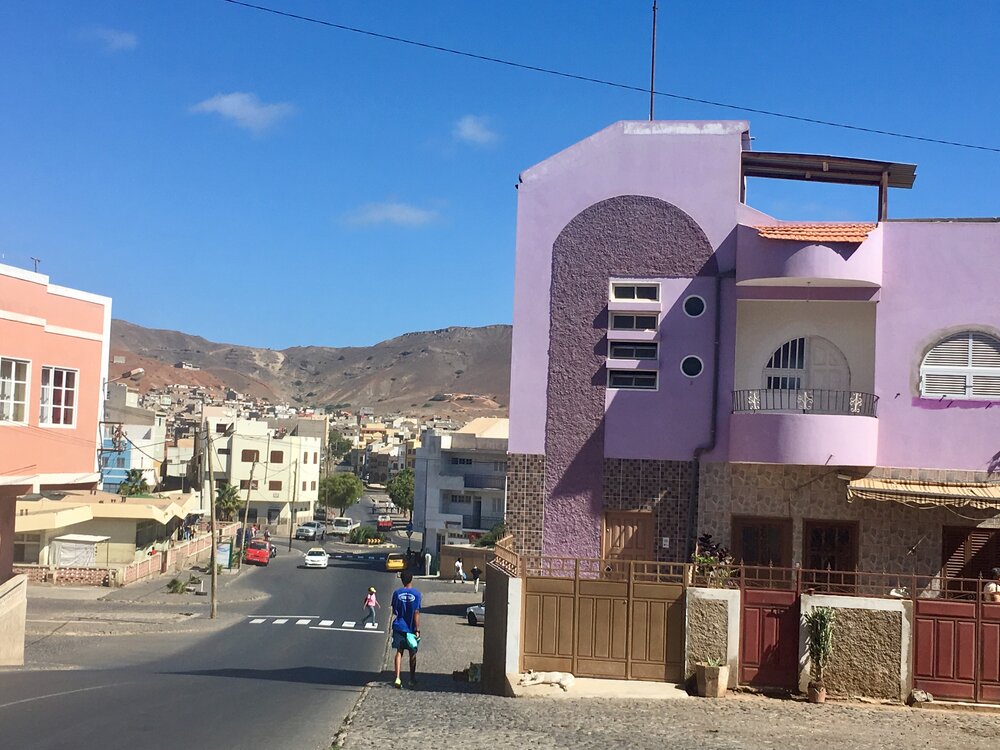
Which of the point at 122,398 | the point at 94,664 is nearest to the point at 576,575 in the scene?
the point at 94,664

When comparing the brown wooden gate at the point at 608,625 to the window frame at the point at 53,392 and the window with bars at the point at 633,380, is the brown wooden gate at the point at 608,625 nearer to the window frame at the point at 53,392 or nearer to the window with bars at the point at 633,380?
the window with bars at the point at 633,380

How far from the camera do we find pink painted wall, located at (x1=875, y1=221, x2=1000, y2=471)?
54.7 ft

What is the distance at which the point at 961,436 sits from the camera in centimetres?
1670

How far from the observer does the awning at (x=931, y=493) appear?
616 inches

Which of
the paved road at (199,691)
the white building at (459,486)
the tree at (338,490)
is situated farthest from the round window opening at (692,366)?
the tree at (338,490)

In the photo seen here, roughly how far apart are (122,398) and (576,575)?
241ft

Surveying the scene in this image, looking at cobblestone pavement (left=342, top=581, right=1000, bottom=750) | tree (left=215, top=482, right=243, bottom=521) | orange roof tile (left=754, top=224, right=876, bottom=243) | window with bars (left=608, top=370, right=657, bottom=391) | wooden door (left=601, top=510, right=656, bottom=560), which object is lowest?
tree (left=215, top=482, right=243, bottom=521)

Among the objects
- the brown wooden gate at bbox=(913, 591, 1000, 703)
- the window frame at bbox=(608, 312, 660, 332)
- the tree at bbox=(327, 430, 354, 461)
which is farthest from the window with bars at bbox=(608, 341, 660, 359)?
the tree at bbox=(327, 430, 354, 461)

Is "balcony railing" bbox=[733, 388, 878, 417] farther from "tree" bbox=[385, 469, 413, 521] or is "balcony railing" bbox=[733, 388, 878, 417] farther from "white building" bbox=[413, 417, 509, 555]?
"tree" bbox=[385, 469, 413, 521]

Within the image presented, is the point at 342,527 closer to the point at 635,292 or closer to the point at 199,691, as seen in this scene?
the point at 635,292

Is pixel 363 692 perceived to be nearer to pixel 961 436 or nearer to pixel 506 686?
pixel 506 686

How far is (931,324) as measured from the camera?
16828 mm

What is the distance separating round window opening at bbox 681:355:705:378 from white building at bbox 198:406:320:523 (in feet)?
233

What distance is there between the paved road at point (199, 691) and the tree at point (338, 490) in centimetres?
6754
